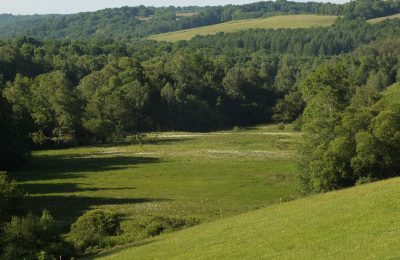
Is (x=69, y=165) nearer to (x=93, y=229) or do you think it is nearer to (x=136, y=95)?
(x=93, y=229)

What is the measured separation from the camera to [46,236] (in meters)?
35.9

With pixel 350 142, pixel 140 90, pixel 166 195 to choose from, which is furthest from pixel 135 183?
pixel 140 90

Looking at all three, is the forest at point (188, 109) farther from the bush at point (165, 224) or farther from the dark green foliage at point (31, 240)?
the bush at point (165, 224)

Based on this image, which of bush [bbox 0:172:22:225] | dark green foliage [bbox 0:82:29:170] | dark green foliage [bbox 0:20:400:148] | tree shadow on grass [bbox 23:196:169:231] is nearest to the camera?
bush [bbox 0:172:22:225]

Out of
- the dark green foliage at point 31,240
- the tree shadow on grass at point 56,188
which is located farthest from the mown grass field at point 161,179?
the dark green foliage at point 31,240

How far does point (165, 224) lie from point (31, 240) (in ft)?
36.4

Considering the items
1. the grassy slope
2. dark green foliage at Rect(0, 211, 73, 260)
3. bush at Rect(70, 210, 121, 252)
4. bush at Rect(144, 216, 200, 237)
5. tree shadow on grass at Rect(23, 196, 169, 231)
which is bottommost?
tree shadow on grass at Rect(23, 196, 169, 231)

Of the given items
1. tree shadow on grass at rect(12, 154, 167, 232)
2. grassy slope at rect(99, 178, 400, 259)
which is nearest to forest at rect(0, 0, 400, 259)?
tree shadow on grass at rect(12, 154, 167, 232)

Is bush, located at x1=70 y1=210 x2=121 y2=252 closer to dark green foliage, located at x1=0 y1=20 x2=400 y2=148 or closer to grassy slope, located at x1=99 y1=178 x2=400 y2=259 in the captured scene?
grassy slope, located at x1=99 y1=178 x2=400 y2=259

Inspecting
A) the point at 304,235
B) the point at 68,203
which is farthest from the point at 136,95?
the point at 304,235

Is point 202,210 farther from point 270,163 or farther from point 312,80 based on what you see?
point 312,80

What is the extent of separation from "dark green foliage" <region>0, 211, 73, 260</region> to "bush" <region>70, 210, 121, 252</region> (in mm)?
2968

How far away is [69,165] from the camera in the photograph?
85.1 m

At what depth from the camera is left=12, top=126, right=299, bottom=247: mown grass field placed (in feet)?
175
